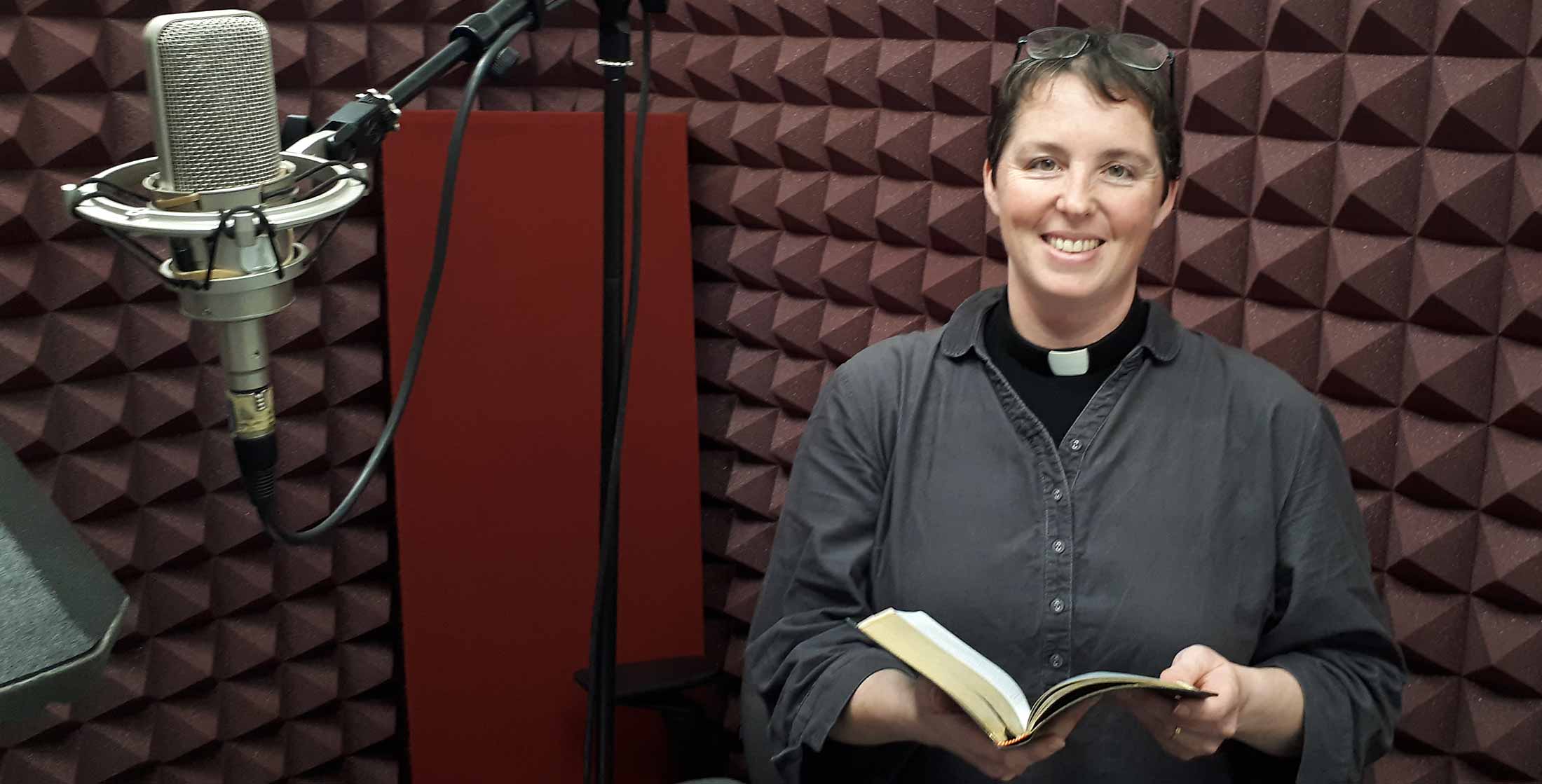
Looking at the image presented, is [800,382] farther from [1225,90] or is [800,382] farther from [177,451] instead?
[177,451]

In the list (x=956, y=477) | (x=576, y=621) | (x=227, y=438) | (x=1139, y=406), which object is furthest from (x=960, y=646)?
(x=227, y=438)

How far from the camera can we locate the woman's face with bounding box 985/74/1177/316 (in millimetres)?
1483

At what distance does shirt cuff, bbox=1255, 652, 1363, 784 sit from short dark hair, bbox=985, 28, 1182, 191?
0.56 meters

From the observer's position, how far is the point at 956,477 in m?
1.56

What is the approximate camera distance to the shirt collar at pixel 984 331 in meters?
1.57

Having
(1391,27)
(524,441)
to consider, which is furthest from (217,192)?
(1391,27)

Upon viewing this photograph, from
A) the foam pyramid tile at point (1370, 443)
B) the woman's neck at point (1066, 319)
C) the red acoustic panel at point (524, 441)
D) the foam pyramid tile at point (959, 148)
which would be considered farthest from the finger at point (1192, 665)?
the red acoustic panel at point (524, 441)

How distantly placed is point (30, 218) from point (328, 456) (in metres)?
0.67

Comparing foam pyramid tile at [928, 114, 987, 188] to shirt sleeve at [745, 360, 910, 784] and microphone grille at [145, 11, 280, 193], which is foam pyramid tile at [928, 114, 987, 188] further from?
microphone grille at [145, 11, 280, 193]

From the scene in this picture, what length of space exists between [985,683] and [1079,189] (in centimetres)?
57

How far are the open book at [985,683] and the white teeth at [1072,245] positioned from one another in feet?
1.60

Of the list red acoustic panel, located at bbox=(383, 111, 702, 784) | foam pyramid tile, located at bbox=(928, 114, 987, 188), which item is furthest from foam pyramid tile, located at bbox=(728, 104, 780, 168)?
foam pyramid tile, located at bbox=(928, 114, 987, 188)

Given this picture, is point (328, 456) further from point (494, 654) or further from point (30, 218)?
point (30, 218)

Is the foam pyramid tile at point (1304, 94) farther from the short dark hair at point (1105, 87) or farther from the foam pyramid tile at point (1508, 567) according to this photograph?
the foam pyramid tile at point (1508, 567)
